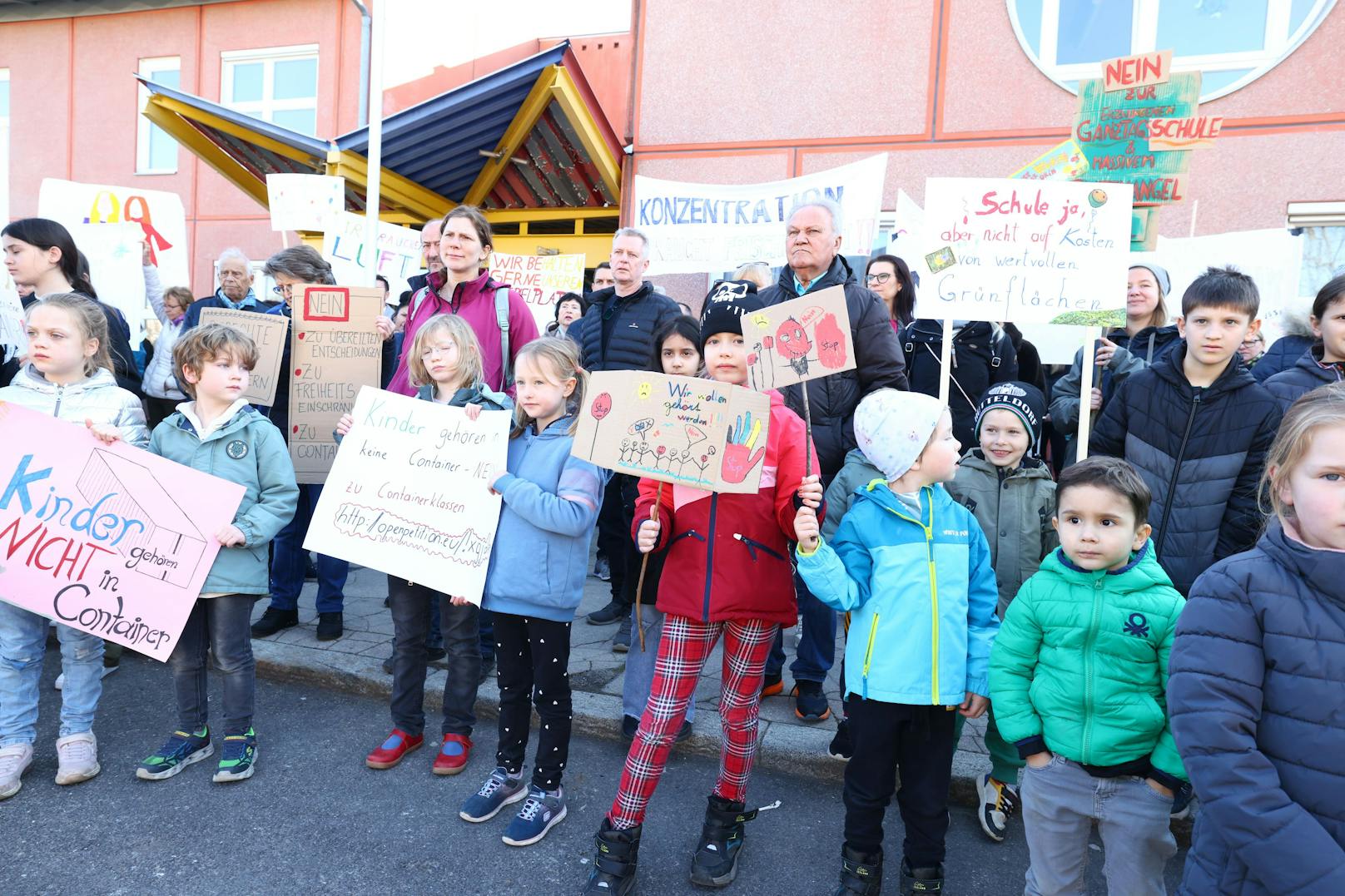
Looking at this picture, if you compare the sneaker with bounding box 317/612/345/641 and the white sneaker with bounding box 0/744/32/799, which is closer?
the white sneaker with bounding box 0/744/32/799

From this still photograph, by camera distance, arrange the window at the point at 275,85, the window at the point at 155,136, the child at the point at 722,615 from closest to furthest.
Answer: the child at the point at 722,615 < the window at the point at 275,85 < the window at the point at 155,136

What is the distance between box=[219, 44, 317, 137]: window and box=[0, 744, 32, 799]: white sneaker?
1102 cm

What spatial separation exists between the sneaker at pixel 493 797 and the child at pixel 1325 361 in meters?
3.00

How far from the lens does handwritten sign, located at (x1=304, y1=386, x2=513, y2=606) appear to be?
289 cm

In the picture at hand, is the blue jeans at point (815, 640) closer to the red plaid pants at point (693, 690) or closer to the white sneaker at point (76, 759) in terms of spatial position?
the red plaid pants at point (693, 690)

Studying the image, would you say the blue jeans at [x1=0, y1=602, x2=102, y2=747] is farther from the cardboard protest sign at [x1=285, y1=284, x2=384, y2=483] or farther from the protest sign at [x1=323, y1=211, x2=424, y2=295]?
the protest sign at [x1=323, y1=211, x2=424, y2=295]

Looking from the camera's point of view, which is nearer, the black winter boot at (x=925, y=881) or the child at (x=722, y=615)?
the black winter boot at (x=925, y=881)

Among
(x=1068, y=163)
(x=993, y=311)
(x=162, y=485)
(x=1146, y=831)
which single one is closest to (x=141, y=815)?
(x=162, y=485)

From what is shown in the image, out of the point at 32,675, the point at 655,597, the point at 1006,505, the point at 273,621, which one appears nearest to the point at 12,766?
the point at 32,675

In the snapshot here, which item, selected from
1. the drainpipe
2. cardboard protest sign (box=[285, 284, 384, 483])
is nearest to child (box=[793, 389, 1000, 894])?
cardboard protest sign (box=[285, 284, 384, 483])

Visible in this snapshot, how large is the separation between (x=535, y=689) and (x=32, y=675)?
1.93 meters

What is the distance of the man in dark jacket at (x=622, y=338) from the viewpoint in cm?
434

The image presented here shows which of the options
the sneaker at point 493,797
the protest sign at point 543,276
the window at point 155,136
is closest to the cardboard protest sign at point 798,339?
the sneaker at point 493,797

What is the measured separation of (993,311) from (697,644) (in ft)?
7.22
